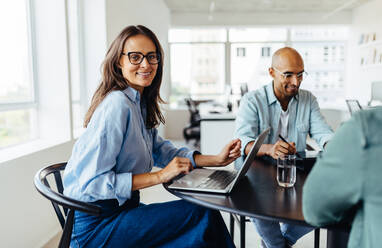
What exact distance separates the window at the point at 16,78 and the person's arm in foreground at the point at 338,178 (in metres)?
2.21

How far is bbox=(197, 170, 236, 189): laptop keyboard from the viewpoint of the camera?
1217 millimetres

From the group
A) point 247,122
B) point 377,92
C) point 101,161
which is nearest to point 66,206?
point 101,161

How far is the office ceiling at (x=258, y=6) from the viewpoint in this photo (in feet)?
22.8

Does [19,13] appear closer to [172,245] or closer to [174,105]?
[172,245]

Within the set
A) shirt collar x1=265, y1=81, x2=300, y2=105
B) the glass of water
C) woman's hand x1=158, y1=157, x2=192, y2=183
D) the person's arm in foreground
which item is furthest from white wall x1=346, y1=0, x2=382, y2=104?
the person's arm in foreground

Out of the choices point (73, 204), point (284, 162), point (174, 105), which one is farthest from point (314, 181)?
point (174, 105)

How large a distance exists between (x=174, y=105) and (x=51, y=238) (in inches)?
232

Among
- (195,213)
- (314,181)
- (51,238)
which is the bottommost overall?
(51,238)

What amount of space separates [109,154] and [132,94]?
0.31 m

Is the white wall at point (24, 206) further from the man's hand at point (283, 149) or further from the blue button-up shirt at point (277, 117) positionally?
the man's hand at point (283, 149)

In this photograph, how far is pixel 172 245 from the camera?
1.19 metres

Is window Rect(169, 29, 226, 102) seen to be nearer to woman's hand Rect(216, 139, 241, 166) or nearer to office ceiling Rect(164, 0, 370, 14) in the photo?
office ceiling Rect(164, 0, 370, 14)

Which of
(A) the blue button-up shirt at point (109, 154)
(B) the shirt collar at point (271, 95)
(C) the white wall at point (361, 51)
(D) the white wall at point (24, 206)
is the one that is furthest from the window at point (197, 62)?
(A) the blue button-up shirt at point (109, 154)

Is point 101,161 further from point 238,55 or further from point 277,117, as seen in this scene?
point 238,55
